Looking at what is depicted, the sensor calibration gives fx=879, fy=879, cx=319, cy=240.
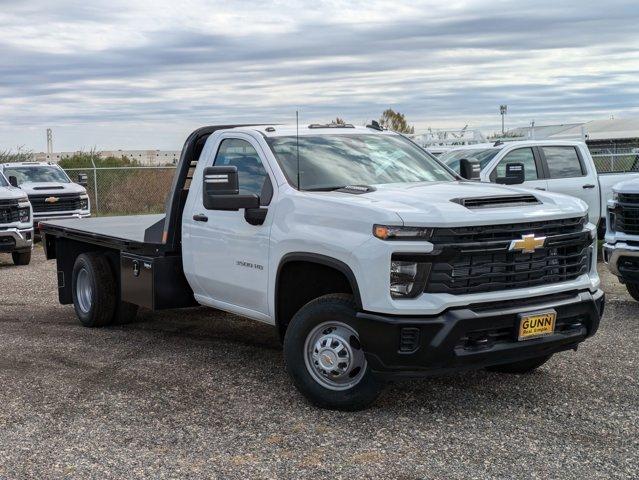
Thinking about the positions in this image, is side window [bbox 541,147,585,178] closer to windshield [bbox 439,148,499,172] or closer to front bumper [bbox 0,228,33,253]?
windshield [bbox 439,148,499,172]

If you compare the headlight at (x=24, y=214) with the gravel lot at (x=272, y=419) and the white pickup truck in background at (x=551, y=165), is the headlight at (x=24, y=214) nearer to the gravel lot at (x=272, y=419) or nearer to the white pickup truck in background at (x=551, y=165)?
the white pickup truck in background at (x=551, y=165)

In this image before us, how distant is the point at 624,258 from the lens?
915 cm

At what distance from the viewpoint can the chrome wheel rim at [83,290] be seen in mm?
9164

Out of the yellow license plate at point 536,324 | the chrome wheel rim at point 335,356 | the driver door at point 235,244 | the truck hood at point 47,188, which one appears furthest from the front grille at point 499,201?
the truck hood at point 47,188

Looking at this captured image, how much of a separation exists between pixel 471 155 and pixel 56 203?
9121mm

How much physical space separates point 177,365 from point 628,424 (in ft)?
11.9

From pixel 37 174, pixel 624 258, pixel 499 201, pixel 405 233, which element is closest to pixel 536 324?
pixel 499 201

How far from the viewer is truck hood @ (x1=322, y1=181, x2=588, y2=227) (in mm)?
5438

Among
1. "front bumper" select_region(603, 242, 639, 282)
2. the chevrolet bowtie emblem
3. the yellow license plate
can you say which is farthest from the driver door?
"front bumper" select_region(603, 242, 639, 282)

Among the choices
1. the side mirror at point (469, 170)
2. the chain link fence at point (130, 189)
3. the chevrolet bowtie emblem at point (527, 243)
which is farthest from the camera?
the chain link fence at point (130, 189)

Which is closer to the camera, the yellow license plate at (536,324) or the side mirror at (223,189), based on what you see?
the yellow license plate at (536,324)

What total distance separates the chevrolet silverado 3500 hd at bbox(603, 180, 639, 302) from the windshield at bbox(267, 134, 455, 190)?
9.21 ft

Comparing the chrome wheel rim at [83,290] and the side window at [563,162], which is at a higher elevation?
the side window at [563,162]

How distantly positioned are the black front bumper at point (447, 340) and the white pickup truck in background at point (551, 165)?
7.95m
